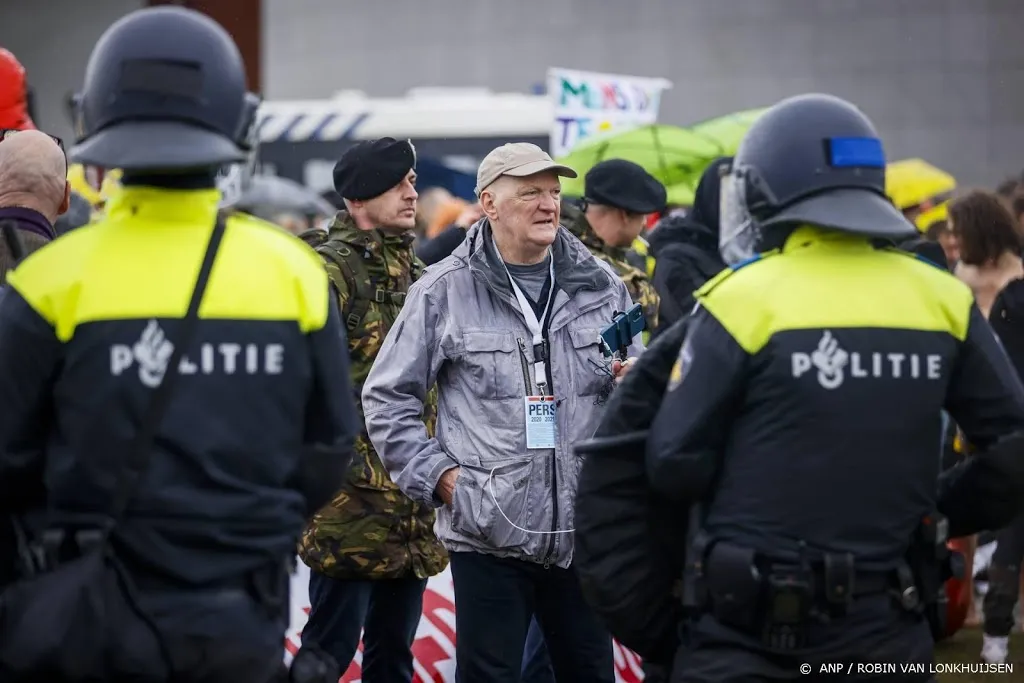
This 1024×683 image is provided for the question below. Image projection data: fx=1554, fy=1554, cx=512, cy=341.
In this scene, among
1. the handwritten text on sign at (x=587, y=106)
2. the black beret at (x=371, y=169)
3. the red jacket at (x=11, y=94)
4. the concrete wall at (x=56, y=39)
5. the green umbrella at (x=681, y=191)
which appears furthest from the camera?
the concrete wall at (x=56, y=39)

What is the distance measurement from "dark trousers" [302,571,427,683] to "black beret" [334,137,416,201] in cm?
148

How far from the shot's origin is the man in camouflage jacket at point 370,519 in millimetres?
5656

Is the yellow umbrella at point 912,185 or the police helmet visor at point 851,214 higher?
the police helmet visor at point 851,214

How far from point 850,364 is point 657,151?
764cm

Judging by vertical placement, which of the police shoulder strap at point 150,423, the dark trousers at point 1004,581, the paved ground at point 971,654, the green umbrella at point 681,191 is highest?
the police shoulder strap at point 150,423

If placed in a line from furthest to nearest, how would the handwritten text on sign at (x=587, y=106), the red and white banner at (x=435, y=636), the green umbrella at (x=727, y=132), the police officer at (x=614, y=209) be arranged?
the handwritten text on sign at (x=587, y=106) → the green umbrella at (x=727, y=132) → the police officer at (x=614, y=209) → the red and white banner at (x=435, y=636)

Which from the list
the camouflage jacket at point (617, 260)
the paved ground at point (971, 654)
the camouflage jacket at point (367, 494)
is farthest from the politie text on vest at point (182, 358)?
the paved ground at point (971, 654)

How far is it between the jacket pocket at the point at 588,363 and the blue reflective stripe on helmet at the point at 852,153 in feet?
5.03

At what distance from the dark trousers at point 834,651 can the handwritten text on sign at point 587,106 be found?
356 inches

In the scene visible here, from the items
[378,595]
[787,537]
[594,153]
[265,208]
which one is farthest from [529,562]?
[265,208]

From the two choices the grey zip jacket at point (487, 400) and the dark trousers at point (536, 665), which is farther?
the dark trousers at point (536, 665)

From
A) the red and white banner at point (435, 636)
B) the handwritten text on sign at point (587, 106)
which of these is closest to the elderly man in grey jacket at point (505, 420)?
the red and white banner at point (435, 636)

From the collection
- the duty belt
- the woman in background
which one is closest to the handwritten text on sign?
the woman in background

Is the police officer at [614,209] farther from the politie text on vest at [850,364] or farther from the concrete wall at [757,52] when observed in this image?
the concrete wall at [757,52]
